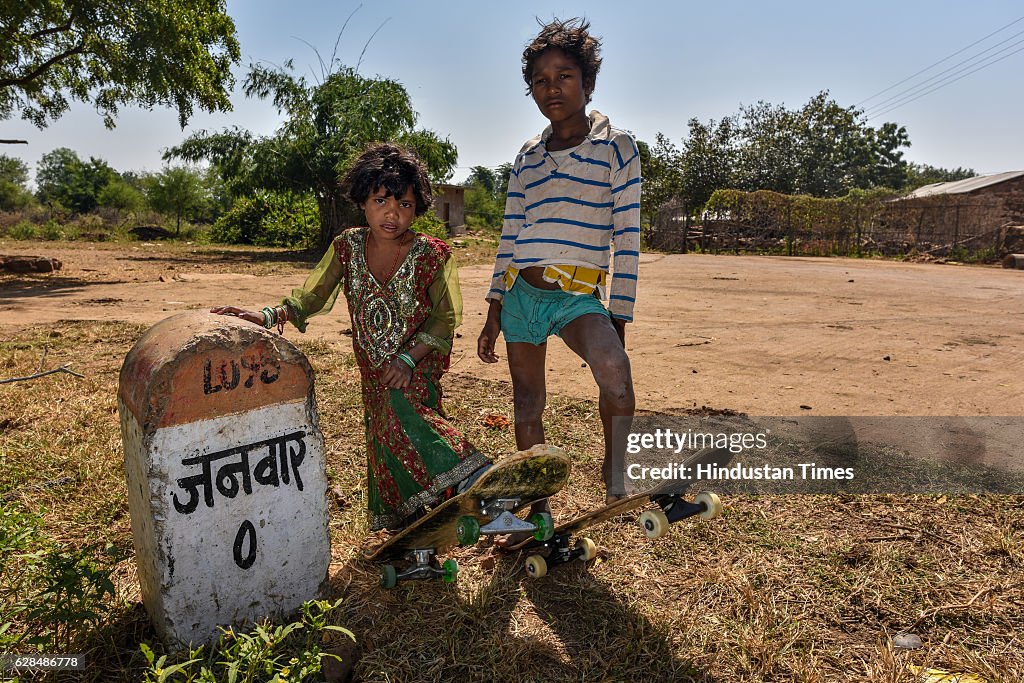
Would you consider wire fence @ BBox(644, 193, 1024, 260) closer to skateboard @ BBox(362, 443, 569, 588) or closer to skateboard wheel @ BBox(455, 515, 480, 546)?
skateboard @ BBox(362, 443, 569, 588)

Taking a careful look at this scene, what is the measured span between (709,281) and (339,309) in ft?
20.3

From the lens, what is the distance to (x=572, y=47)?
2.47m

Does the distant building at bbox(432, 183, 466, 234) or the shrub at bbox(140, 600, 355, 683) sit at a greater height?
the distant building at bbox(432, 183, 466, 234)

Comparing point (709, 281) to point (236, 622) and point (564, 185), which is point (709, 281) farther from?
point (236, 622)

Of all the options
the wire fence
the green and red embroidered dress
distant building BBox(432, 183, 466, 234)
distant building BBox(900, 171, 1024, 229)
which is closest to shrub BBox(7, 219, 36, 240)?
distant building BBox(432, 183, 466, 234)

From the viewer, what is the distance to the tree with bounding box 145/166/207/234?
30.2 metres

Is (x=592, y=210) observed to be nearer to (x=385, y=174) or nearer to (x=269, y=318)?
(x=385, y=174)

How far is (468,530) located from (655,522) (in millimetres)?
600

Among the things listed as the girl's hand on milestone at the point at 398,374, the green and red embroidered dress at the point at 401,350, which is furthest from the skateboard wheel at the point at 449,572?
the girl's hand on milestone at the point at 398,374

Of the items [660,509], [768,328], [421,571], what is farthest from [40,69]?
[660,509]

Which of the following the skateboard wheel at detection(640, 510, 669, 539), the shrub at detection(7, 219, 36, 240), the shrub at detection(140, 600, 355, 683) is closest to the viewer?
the shrub at detection(140, 600, 355, 683)

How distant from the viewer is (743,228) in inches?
837

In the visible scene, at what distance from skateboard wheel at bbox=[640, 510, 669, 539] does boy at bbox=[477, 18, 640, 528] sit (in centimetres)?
28

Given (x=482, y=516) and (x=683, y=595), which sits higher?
(x=482, y=516)
